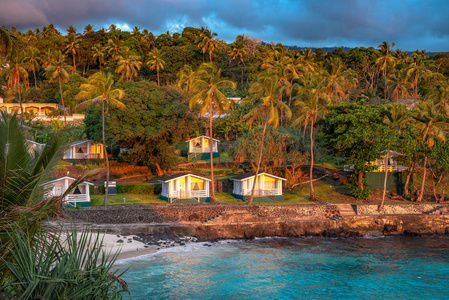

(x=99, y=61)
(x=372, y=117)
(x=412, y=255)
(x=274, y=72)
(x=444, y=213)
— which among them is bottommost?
(x=412, y=255)

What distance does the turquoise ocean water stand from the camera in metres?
26.3

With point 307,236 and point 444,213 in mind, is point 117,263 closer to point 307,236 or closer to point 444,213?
point 307,236

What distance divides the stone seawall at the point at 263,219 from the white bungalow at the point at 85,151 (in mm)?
20774

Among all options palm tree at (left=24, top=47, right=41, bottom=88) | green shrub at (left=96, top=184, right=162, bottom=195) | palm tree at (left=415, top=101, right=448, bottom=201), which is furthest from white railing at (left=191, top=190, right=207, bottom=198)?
palm tree at (left=24, top=47, right=41, bottom=88)

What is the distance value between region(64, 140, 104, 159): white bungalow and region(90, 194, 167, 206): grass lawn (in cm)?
1484

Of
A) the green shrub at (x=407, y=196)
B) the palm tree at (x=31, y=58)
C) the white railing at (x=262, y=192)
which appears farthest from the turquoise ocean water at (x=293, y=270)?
the palm tree at (x=31, y=58)

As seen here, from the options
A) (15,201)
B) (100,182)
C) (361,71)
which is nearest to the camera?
(15,201)

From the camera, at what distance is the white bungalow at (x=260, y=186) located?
44438 millimetres

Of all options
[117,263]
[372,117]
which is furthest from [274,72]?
[117,263]

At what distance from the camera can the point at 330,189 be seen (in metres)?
47.0

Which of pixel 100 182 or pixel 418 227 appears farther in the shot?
pixel 100 182

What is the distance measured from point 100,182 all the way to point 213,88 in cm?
1705

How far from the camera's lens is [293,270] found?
1195 inches

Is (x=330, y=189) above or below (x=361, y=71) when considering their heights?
below
